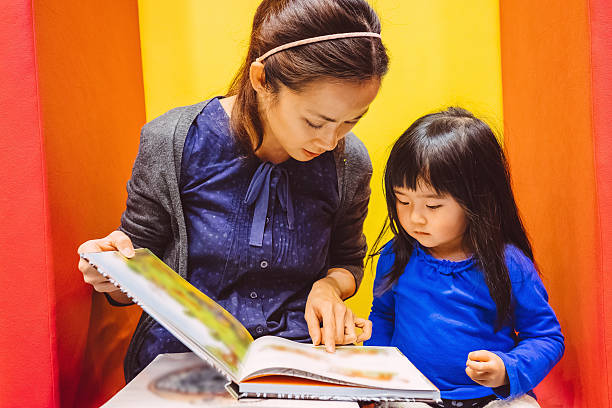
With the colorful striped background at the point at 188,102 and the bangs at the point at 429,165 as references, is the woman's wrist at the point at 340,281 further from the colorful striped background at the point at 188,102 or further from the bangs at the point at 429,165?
the colorful striped background at the point at 188,102

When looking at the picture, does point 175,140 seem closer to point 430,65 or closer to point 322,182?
point 322,182

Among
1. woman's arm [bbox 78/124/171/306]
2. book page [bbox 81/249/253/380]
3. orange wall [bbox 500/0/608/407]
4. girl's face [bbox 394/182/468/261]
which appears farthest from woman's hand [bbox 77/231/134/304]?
A: orange wall [bbox 500/0/608/407]

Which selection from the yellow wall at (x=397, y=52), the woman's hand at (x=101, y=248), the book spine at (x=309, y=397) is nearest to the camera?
the book spine at (x=309, y=397)

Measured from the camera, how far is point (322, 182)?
1041mm

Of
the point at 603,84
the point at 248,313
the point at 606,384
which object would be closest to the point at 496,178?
the point at 603,84

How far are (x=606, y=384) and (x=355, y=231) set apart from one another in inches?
19.5

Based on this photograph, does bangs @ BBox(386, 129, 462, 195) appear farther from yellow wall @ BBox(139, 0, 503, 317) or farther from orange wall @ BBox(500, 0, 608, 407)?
yellow wall @ BBox(139, 0, 503, 317)

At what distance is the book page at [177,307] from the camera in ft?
2.20

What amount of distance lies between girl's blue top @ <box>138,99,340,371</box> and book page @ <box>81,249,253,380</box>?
16 cm

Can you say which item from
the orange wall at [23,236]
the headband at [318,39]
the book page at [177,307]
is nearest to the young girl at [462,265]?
the headband at [318,39]

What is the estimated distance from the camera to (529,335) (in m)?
0.95

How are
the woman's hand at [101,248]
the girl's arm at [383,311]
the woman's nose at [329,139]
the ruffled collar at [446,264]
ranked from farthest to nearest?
the girl's arm at [383,311] < the ruffled collar at [446,264] < the woman's nose at [329,139] < the woman's hand at [101,248]

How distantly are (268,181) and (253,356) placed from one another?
0.34 meters

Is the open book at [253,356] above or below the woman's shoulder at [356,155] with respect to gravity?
below
